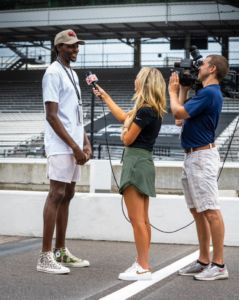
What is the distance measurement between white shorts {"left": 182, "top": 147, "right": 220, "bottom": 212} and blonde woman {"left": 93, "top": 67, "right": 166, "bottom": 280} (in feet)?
1.11

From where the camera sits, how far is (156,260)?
6137 millimetres

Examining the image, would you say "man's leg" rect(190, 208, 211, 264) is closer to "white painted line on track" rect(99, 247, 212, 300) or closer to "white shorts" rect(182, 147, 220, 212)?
"white shorts" rect(182, 147, 220, 212)

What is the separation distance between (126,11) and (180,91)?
31.8 metres

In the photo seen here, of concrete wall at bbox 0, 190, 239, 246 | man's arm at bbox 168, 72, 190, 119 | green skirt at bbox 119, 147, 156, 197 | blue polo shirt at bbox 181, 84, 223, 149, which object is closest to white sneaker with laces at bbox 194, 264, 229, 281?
green skirt at bbox 119, 147, 156, 197

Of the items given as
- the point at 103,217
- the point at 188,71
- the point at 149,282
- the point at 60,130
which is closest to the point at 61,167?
the point at 60,130

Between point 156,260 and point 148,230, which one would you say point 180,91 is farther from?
point 156,260

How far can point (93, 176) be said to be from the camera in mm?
10484

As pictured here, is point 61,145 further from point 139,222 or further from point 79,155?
point 139,222

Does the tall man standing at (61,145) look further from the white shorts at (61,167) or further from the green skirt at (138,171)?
the green skirt at (138,171)

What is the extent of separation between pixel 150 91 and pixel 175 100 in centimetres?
25

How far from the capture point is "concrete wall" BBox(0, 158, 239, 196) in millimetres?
12750

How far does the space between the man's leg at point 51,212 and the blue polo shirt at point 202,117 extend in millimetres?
1104

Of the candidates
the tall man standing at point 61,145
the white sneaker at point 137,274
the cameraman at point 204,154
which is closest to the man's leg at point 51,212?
the tall man standing at point 61,145

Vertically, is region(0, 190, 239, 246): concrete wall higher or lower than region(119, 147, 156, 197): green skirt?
lower
